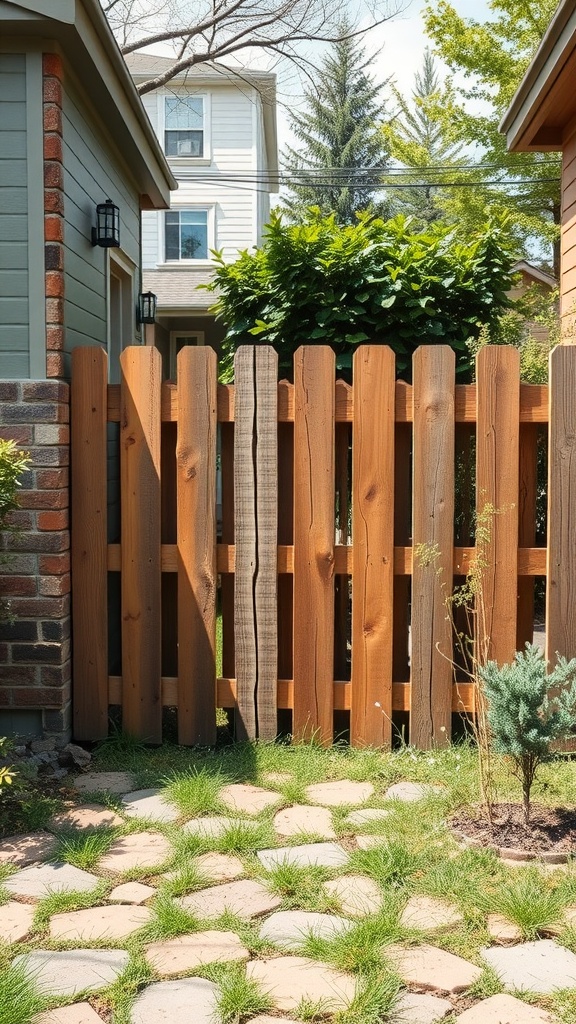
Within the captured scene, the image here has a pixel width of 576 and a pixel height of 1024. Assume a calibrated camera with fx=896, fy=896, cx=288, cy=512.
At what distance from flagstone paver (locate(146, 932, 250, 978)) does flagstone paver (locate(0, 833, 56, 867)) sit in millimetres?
711

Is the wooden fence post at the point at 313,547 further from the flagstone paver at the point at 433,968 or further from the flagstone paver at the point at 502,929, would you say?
the flagstone paver at the point at 433,968

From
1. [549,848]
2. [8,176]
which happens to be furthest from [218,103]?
[549,848]

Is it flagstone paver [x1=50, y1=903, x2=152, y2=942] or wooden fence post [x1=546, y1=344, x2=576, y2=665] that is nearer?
flagstone paver [x1=50, y1=903, x2=152, y2=942]

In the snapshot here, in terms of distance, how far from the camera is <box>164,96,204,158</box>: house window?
1798cm

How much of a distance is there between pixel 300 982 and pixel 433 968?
12.6 inches

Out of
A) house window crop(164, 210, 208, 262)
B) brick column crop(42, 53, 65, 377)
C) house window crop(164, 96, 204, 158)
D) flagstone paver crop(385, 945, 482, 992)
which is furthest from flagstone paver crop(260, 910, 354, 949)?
house window crop(164, 96, 204, 158)

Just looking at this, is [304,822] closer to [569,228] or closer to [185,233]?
[569,228]

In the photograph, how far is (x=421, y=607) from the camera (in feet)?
12.5

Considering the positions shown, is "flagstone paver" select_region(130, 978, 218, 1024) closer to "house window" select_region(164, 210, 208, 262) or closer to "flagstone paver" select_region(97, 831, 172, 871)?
"flagstone paver" select_region(97, 831, 172, 871)

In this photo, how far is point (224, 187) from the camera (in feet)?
58.5

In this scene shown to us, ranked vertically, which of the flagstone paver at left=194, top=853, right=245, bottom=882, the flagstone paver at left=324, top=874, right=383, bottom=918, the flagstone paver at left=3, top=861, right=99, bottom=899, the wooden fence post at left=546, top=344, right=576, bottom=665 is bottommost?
the flagstone paver at left=3, top=861, right=99, bottom=899

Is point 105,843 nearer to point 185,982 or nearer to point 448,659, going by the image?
point 185,982

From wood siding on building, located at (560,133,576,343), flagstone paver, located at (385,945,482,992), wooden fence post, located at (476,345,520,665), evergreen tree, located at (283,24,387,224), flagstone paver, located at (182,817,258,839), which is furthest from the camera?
evergreen tree, located at (283,24,387,224)

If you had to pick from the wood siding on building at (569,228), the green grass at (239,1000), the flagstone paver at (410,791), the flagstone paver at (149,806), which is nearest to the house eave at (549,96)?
the wood siding on building at (569,228)
